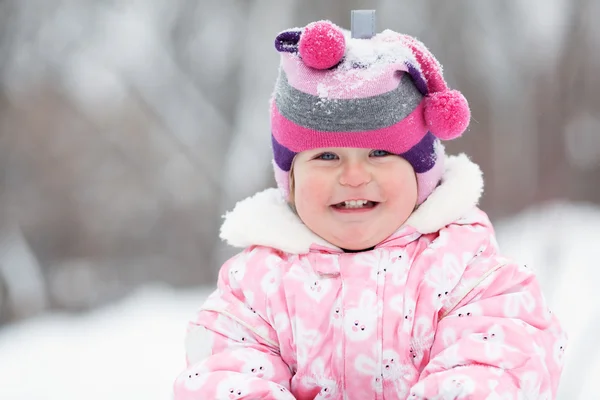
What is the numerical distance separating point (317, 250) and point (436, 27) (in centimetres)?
172

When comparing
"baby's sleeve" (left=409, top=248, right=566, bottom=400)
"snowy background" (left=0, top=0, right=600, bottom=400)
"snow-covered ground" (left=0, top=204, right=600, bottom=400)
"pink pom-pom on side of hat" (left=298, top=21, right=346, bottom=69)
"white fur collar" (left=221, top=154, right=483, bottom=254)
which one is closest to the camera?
"baby's sleeve" (left=409, top=248, right=566, bottom=400)

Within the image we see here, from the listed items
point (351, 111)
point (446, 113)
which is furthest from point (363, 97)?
point (446, 113)

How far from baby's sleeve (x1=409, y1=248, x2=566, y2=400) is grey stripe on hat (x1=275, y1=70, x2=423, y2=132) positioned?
0.30m

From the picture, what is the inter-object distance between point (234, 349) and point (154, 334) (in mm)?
1046

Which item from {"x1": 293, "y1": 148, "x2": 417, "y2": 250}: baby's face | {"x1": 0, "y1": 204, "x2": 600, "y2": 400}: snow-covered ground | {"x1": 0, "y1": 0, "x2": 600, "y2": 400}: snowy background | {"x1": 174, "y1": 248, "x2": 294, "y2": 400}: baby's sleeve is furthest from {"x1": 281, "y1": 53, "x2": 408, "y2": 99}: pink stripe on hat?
{"x1": 0, "y1": 0, "x2": 600, "y2": 400}: snowy background

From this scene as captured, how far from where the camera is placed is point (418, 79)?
124 cm

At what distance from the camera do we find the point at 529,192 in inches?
112

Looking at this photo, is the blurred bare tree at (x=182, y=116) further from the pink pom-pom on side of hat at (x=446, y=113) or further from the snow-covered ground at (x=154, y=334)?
the pink pom-pom on side of hat at (x=446, y=113)

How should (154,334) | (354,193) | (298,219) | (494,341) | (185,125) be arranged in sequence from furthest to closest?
(185,125), (154,334), (298,219), (354,193), (494,341)

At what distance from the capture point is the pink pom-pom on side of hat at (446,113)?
4.02 ft

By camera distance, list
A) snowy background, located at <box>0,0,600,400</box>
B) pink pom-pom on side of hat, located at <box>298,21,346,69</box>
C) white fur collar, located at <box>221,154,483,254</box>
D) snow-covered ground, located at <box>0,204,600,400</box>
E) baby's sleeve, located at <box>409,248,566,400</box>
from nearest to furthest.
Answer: baby's sleeve, located at <box>409,248,566,400</box>, pink pom-pom on side of hat, located at <box>298,21,346,69</box>, white fur collar, located at <box>221,154,483,254</box>, snow-covered ground, located at <box>0,204,600,400</box>, snowy background, located at <box>0,0,600,400</box>

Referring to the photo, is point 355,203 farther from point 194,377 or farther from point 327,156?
point 194,377

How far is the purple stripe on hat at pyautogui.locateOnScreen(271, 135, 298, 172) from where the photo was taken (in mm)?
1291

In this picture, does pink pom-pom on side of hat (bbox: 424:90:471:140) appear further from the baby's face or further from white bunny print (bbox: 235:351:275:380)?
white bunny print (bbox: 235:351:275:380)
